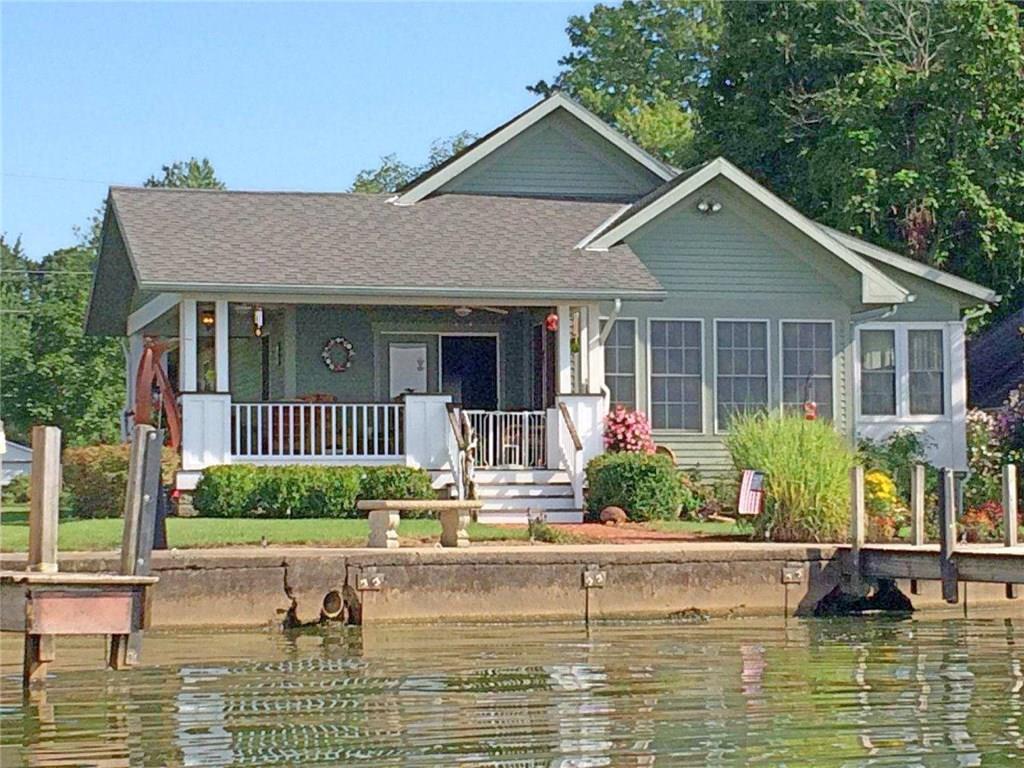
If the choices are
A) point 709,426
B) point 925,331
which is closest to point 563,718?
point 709,426

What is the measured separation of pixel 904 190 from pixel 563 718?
69.3 ft

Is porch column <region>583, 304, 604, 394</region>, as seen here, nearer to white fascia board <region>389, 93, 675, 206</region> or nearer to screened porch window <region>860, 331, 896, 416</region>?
white fascia board <region>389, 93, 675, 206</region>

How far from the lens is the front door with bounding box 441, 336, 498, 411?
95.5ft

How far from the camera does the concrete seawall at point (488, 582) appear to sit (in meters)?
19.2

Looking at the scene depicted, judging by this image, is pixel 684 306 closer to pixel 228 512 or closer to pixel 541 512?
pixel 541 512

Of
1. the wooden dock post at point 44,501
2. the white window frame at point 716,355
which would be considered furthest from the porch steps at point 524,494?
the wooden dock post at point 44,501

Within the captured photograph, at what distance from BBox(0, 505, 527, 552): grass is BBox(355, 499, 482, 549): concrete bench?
0.55 meters

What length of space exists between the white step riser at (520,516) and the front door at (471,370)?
12.5 feet

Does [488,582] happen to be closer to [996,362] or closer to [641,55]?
[996,362]

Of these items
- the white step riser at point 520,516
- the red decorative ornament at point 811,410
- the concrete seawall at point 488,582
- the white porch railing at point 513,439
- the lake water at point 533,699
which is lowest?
the lake water at point 533,699

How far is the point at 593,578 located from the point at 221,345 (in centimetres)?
740

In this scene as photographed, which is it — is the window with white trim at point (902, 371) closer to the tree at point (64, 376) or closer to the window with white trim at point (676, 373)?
the window with white trim at point (676, 373)

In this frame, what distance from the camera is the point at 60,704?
14086 mm

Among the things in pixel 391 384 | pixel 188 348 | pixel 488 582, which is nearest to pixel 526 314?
pixel 391 384
